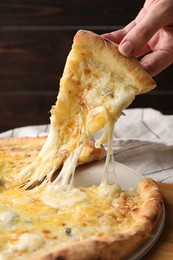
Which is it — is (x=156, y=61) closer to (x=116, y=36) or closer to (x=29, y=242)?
(x=116, y=36)

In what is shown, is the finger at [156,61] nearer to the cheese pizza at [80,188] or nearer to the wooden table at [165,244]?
the cheese pizza at [80,188]

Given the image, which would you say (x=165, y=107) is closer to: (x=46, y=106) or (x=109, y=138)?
(x=46, y=106)

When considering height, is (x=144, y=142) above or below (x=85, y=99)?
below

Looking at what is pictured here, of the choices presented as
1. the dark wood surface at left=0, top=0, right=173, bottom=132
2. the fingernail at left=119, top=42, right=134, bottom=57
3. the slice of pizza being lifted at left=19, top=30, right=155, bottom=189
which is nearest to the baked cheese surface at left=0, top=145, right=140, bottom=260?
the slice of pizza being lifted at left=19, top=30, right=155, bottom=189

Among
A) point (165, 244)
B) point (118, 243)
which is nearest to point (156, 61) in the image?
point (165, 244)

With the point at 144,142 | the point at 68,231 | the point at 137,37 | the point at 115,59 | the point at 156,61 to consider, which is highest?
the point at 137,37

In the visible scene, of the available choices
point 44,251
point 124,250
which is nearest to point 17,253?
point 44,251
